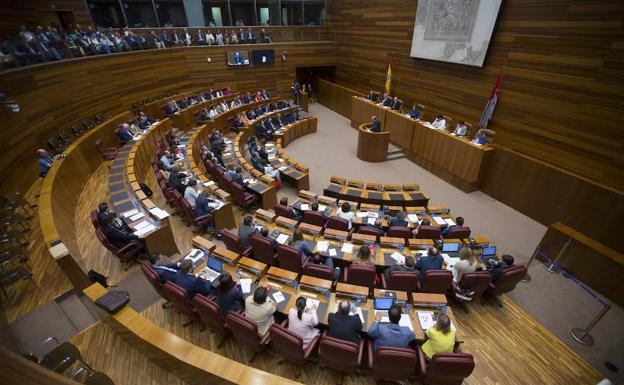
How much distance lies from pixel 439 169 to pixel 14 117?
10659 millimetres

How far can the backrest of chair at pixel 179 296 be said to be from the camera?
3599mm

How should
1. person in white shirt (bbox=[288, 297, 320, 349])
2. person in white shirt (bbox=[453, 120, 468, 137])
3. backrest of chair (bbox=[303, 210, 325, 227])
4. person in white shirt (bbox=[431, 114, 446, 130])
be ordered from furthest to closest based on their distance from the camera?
person in white shirt (bbox=[431, 114, 446, 130]), person in white shirt (bbox=[453, 120, 468, 137]), backrest of chair (bbox=[303, 210, 325, 227]), person in white shirt (bbox=[288, 297, 320, 349])

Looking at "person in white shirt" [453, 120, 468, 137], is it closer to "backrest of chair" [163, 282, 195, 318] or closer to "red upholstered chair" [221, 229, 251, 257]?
"red upholstered chair" [221, 229, 251, 257]

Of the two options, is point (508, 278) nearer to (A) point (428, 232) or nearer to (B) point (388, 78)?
(A) point (428, 232)

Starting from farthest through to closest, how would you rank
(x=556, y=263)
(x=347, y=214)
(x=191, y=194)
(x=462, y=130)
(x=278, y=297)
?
(x=462, y=130) → (x=191, y=194) → (x=347, y=214) → (x=556, y=263) → (x=278, y=297)

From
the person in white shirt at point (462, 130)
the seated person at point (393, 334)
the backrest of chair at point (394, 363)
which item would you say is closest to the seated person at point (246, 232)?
the seated person at point (393, 334)

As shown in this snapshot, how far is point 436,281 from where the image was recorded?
13.8 feet

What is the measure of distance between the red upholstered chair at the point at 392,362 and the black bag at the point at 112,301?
8.66 ft

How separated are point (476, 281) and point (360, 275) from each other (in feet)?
5.37

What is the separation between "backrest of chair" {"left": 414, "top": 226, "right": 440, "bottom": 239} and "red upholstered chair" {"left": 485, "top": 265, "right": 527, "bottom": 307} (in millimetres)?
1185

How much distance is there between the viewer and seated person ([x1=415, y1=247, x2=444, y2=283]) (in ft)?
14.1

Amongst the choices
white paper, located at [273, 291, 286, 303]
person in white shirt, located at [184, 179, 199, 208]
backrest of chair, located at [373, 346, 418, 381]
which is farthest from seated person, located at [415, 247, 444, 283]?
person in white shirt, located at [184, 179, 199, 208]

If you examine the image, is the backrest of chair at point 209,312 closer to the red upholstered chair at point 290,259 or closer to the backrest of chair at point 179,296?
the backrest of chair at point 179,296

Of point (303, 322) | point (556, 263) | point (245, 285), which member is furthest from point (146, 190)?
point (556, 263)
